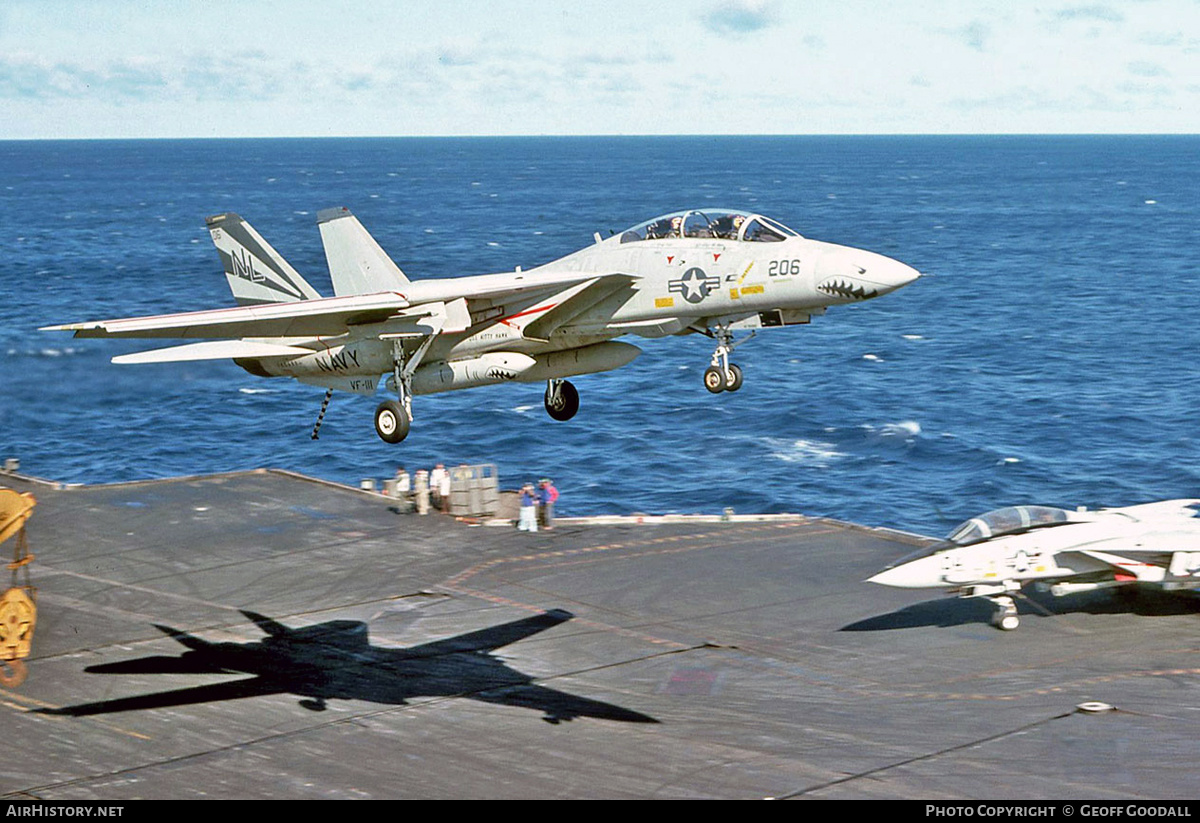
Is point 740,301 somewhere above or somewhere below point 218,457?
above

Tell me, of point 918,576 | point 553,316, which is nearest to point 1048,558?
point 918,576

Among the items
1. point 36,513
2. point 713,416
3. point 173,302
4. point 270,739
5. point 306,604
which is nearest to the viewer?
point 270,739

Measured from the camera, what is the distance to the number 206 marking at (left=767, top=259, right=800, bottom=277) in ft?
99.9

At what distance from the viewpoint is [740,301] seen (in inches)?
1236

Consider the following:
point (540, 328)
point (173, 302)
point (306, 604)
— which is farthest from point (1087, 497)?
point (173, 302)

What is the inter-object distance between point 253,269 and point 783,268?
50.3 feet

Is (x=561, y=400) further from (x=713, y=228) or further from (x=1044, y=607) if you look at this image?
(x=1044, y=607)

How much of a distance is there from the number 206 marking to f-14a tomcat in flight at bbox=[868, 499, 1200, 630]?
52.6 ft

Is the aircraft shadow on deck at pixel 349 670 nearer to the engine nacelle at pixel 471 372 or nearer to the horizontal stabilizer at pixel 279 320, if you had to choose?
the engine nacelle at pixel 471 372

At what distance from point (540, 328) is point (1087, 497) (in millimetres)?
44846

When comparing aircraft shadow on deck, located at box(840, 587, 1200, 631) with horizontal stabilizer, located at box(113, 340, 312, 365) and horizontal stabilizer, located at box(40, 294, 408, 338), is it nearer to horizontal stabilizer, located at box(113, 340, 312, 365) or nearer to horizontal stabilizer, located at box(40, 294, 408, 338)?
horizontal stabilizer, located at box(40, 294, 408, 338)

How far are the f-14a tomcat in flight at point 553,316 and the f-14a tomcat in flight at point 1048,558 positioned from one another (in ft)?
48.1

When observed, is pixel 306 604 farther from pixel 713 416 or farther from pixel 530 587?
pixel 713 416

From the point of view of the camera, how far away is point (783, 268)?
30.6 meters
